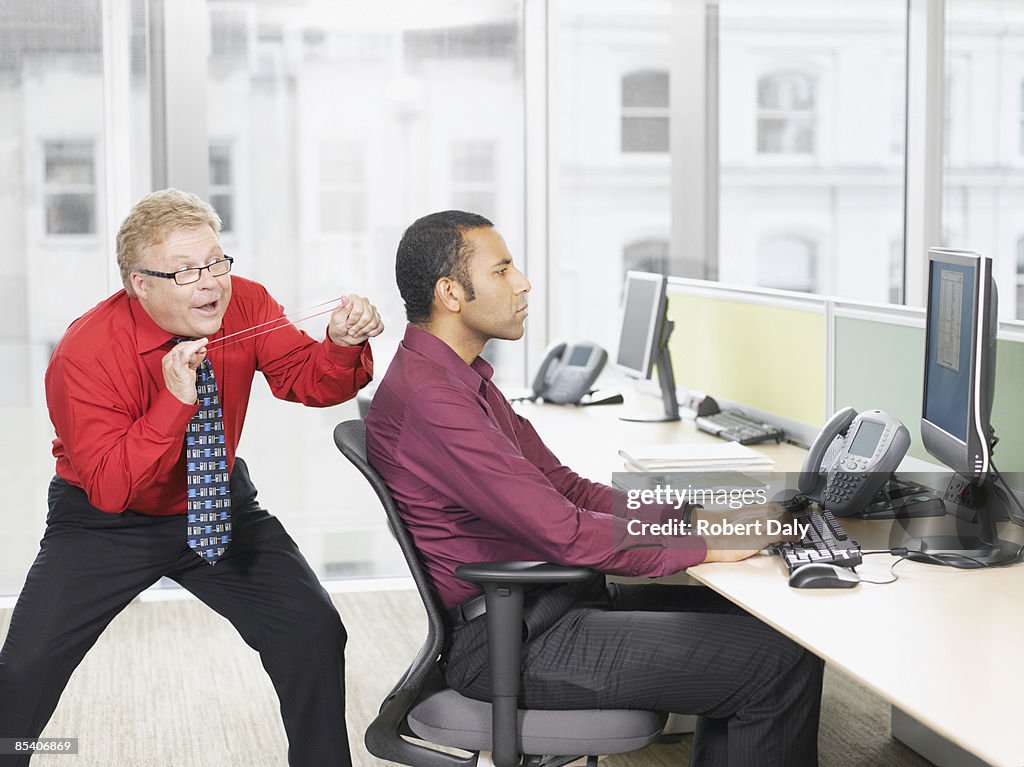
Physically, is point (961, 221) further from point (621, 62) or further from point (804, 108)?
point (621, 62)

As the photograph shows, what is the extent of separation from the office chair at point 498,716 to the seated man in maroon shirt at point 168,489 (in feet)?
1.38

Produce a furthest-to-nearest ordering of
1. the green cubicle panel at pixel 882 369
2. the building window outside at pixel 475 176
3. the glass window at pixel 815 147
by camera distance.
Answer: the glass window at pixel 815 147, the building window outside at pixel 475 176, the green cubicle panel at pixel 882 369

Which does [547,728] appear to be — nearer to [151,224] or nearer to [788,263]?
[151,224]

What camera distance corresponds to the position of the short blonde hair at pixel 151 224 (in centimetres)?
208

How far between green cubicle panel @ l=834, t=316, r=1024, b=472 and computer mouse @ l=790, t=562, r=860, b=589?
0.68 meters

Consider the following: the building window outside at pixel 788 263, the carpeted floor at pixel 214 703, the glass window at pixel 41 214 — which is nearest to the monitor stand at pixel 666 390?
the carpeted floor at pixel 214 703

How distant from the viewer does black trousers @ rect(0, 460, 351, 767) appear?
2049 millimetres

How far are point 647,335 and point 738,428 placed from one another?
46cm

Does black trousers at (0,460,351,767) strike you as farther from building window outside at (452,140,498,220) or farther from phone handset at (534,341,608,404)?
building window outside at (452,140,498,220)

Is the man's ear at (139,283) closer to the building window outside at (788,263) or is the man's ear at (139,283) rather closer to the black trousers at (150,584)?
the black trousers at (150,584)

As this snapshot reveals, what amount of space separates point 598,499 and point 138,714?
4.90ft

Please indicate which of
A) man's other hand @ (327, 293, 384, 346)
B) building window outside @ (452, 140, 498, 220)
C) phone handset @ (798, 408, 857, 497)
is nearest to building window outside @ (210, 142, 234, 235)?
building window outside @ (452, 140, 498, 220)

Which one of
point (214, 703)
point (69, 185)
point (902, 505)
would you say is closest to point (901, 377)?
point (902, 505)

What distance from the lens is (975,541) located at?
1998 millimetres
